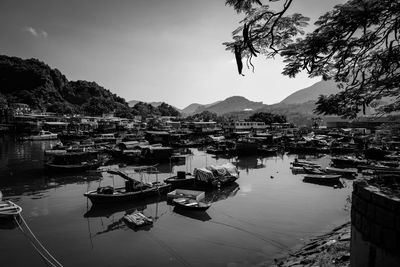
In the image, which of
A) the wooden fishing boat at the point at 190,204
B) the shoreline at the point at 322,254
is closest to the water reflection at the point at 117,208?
the wooden fishing boat at the point at 190,204

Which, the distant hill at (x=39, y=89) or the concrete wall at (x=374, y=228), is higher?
the distant hill at (x=39, y=89)

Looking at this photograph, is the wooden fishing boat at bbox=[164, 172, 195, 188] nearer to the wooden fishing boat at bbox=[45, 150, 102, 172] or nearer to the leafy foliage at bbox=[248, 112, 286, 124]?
the wooden fishing boat at bbox=[45, 150, 102, 172]

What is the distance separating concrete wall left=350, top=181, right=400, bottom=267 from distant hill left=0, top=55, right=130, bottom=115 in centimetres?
11885

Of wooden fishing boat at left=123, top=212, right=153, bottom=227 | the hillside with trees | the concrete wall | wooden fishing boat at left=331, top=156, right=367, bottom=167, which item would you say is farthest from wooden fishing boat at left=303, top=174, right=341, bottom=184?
the hillside with trees

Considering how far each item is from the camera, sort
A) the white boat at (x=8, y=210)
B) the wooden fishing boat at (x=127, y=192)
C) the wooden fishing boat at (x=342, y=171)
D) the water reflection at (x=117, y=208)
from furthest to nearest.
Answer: the wooden fishing boat at (x=342, y=171)
the wooden fishing boat at (x=127, y=192)
the water reflection at (x=117, y=208)
the white boat at (x=8, y=210)

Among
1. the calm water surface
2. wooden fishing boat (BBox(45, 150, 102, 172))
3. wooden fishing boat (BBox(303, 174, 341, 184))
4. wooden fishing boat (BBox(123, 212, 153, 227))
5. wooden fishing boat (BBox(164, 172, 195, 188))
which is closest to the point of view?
the calm water surface

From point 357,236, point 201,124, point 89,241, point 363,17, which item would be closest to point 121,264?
point 89,241

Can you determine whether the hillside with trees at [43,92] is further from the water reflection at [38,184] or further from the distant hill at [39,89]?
the water reflection at [38,184]

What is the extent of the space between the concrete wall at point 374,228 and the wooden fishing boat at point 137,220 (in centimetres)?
1161

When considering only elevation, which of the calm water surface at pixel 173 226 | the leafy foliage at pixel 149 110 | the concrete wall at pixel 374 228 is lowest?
the calm water surface at pixel 173 226

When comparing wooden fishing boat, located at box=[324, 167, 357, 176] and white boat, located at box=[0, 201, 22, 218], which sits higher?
Answer: white boat, located at box=[0, 201, 22, 218]

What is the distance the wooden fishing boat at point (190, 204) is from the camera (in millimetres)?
16531

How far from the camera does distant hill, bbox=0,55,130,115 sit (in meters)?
111

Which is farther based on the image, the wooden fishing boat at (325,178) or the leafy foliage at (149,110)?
the leafy foliage at (149,110)
